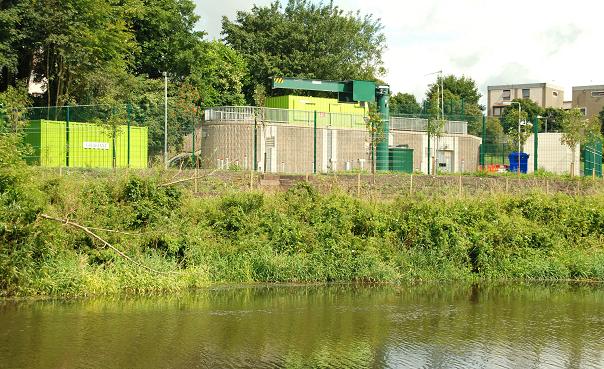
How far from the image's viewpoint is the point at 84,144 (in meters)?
28.4

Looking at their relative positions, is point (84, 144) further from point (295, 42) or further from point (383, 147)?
point (295, 42)

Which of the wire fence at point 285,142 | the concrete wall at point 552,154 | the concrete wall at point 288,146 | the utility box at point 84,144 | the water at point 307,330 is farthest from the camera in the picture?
the concrete wall at point 288,146

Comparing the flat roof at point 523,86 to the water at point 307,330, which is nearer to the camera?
the water at point 307,330

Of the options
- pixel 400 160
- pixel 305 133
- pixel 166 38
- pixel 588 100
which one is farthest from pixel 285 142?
pixel 588 100

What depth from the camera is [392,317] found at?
47.4 ft

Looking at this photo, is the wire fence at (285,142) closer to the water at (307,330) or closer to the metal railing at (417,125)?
the metal railing at (417,125)

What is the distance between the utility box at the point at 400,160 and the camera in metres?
37.0

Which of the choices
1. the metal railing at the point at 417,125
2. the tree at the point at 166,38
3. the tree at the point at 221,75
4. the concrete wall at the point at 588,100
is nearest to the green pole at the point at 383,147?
the metal railing at the point at 417,125

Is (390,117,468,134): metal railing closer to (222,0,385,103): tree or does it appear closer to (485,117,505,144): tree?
(485,117,505,144): tree

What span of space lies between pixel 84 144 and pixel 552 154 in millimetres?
25860

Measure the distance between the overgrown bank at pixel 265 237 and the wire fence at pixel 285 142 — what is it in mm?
7195

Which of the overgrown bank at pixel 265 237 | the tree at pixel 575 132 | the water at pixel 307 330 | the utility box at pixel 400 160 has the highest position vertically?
the tree at pixel 575 132

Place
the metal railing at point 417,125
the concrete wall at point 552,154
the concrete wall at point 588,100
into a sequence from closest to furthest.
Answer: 1. the concrete wall at point 552,154
2. the metal railing at point 417,125
3. the concrete wall at point 588,100

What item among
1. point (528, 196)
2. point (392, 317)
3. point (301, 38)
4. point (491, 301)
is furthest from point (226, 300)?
point (301, 38)
